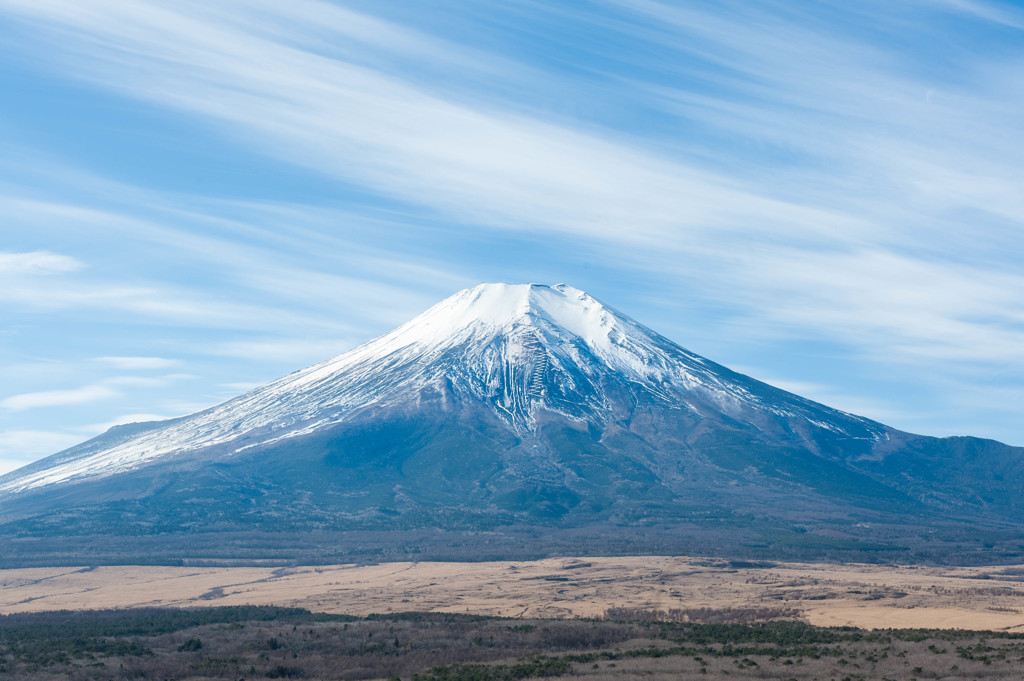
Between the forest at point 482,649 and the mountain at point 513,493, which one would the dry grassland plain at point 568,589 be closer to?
the forest at point 482,649

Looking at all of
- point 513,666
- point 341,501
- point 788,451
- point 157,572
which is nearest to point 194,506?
point 341,501

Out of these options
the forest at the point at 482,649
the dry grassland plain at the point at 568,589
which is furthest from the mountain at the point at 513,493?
the forest at the point at 482,649

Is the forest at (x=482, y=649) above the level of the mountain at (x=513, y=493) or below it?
below

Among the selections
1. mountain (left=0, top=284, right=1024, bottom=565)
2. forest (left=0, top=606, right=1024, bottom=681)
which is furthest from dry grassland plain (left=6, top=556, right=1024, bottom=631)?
mountain (left=0, top=284, right=1024, bottom=565)

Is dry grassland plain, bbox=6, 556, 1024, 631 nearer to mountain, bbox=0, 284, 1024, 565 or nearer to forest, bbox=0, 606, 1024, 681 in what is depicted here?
forest, bbox=0, 606, 1024, 681

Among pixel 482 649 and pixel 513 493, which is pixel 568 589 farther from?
pixel 513 493
